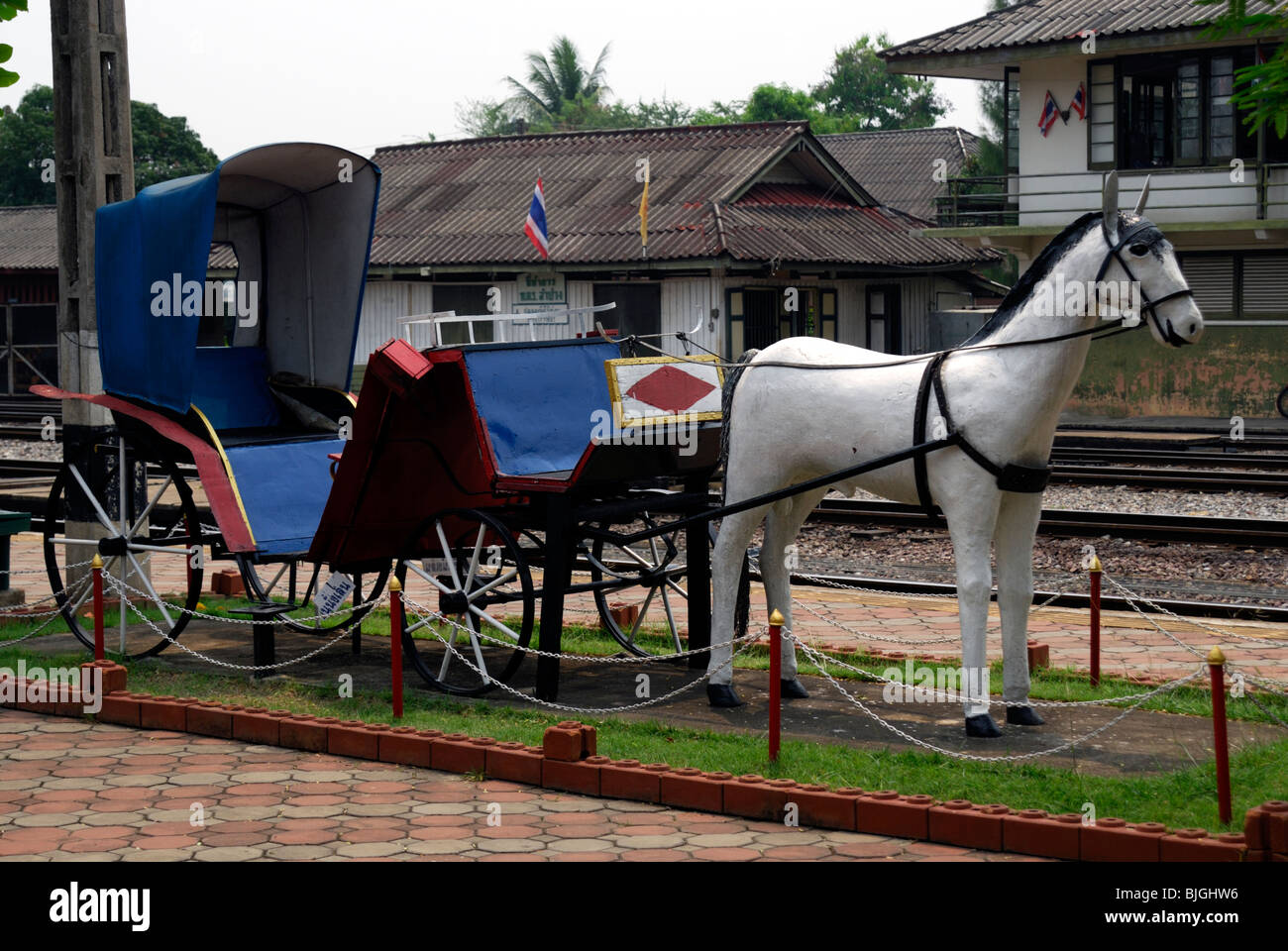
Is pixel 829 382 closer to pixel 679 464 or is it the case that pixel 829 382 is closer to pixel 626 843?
pixel 679 464

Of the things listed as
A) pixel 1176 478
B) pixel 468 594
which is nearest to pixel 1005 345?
pixel 468 594

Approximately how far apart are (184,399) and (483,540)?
2345 mm

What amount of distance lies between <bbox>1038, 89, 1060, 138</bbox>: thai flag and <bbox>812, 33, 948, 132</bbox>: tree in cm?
3990

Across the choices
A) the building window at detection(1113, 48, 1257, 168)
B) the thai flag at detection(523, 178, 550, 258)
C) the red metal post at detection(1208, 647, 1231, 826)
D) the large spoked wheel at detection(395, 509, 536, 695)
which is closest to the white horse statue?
the large spoked wheel at detection(395, 509, 536, 695)

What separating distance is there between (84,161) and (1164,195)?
69.1 feet

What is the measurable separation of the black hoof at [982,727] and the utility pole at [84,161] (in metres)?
6.95

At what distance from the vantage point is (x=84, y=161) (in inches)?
470

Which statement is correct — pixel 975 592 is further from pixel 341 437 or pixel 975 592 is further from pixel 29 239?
pixel 29 239

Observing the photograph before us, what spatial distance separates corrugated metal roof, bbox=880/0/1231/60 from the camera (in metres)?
27.0

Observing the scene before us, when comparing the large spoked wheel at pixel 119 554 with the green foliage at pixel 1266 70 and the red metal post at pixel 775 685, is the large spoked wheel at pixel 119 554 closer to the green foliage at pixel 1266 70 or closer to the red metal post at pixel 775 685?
the red metal post at pixel 775 685

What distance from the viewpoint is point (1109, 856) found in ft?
19.6

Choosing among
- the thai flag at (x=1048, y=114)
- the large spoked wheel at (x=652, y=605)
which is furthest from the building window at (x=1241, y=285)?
the large spoked wheel at (x=652, y=605)

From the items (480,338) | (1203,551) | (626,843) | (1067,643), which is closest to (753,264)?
(480,338)

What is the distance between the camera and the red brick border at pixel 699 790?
590cm
